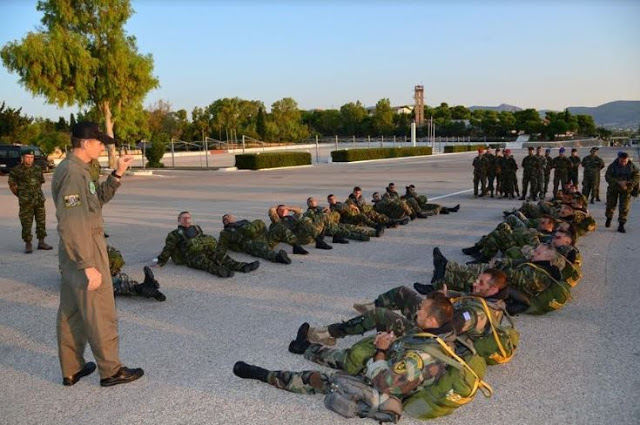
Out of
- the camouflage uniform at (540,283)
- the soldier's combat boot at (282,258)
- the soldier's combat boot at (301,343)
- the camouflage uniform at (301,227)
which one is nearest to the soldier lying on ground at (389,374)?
the soldier's combat boot at (301,343)

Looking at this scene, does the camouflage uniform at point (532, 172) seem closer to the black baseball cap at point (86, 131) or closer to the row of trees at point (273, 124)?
the black baseball cap at point (86, 131)

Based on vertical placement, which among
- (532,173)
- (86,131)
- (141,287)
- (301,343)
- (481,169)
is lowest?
(301,343)

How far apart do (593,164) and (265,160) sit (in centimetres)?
2363

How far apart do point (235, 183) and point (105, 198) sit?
20334 mm

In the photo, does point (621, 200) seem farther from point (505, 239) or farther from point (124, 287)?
point (124, 287)

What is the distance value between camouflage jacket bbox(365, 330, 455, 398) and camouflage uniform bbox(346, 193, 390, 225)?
732cm

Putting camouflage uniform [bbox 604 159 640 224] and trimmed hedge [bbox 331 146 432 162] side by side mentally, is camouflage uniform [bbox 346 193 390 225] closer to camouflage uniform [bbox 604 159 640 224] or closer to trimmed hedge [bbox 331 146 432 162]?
camouflage uniform [bbox 604 159 640 224]

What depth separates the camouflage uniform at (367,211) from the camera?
36.6 ft

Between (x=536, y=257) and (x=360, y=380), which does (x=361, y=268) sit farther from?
(x=360, y=380)

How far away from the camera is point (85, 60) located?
3247cm

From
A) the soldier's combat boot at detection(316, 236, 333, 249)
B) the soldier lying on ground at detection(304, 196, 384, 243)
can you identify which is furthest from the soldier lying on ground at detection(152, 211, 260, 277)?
the soldier lying on ground at detection(304, 196, 384, 243)

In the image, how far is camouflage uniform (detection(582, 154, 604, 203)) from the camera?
14.3 m

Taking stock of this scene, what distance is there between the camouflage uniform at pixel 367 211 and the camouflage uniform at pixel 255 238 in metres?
2.40

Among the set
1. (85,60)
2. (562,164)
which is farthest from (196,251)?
(85,60)
